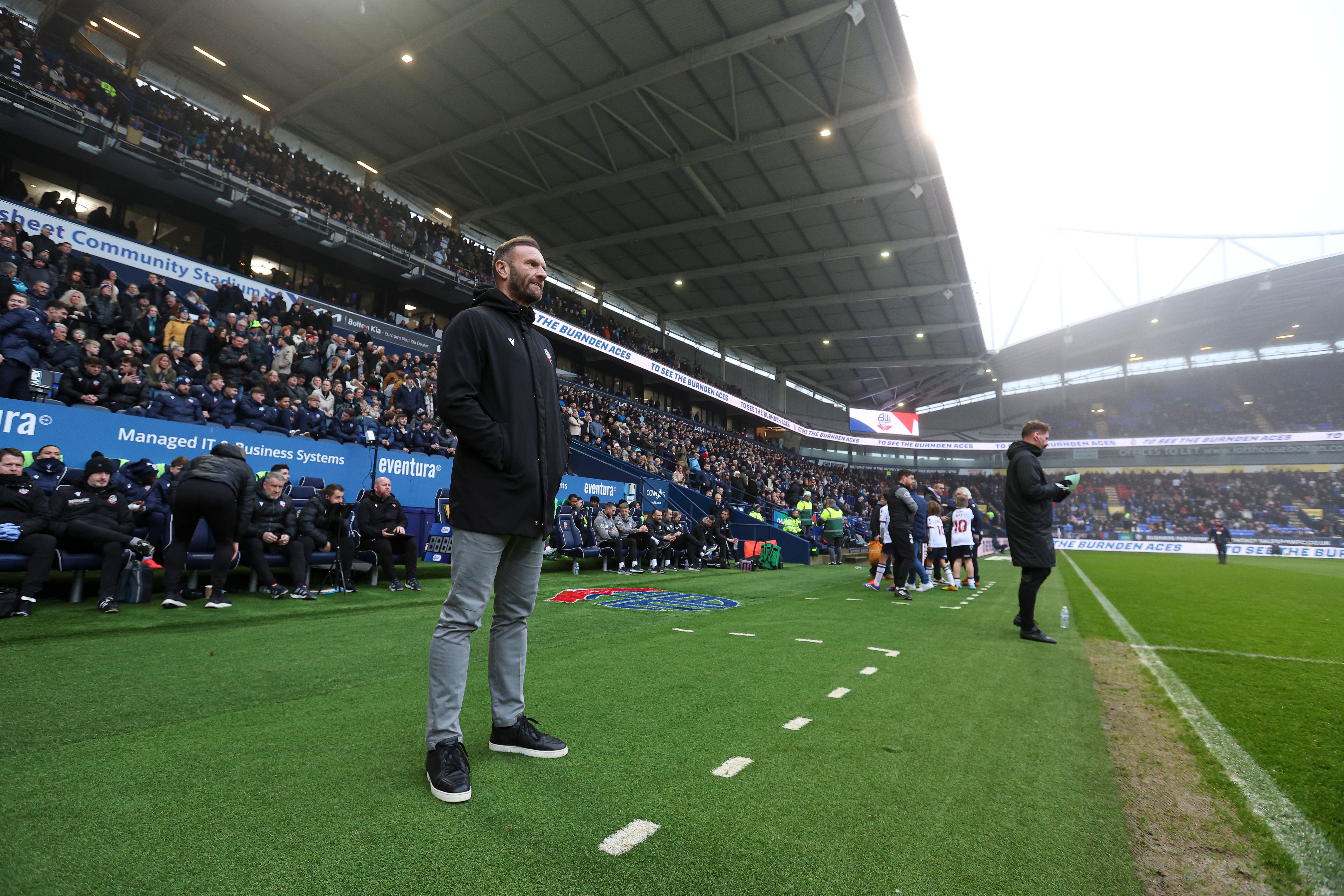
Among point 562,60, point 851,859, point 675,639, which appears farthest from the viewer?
point 562,60

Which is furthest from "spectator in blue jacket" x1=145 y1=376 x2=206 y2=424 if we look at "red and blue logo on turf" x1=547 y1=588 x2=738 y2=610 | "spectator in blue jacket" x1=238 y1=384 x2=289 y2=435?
"red and blue logo on turf" x1=547 y1=588 x2=738 y2=610

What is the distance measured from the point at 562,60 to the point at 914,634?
1613cm

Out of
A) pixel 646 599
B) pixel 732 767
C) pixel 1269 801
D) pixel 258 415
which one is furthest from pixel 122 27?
pixel 1269 801

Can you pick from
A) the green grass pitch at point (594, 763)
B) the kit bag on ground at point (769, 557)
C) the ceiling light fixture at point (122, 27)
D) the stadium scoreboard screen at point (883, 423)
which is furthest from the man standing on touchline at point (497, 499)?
the stadium scoreboard screen at point (883, 423)

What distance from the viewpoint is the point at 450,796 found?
193cm

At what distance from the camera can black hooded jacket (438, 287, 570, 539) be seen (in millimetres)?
2154

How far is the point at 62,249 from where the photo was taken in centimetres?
1023

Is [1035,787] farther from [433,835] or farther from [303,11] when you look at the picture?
[303,11]

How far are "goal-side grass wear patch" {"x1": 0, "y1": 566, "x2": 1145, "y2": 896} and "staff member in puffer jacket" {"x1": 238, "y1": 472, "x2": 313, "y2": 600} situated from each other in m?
2.02

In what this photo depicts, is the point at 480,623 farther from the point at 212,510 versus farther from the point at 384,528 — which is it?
the point at 384,528

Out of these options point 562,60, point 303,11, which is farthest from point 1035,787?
point 303,11

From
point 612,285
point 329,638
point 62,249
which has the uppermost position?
point 612,285

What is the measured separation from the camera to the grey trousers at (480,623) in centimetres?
212

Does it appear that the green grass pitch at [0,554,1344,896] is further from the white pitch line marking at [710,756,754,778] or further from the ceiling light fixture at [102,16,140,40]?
the ceiling light fixture at [102,16,140,40]
